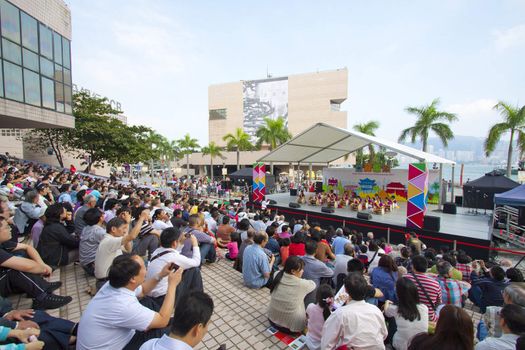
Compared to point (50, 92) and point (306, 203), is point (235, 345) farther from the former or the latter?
point (50, 92)

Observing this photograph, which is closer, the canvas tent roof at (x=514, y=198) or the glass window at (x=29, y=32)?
the canvas tent roof at (x=514, y=198)

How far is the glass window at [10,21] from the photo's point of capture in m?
10.4

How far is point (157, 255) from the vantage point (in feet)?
9.70

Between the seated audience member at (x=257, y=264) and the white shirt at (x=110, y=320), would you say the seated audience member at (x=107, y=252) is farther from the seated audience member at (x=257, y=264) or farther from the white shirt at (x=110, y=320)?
the seated audience member at (x=257, y=264)

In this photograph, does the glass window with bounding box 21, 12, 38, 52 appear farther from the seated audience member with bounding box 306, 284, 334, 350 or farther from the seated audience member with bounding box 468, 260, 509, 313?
the seated audience member with bounding box 468, 260, 509, 313

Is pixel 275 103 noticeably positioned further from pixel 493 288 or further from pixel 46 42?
pixel 493 288

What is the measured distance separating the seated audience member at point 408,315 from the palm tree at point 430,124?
1935 centimetres

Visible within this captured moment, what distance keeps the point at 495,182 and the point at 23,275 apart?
18.3m

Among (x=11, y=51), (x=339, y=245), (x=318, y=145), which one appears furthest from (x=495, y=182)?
(x=11, y=51)

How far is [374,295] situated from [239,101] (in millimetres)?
50367

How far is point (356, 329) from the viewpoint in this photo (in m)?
2.21

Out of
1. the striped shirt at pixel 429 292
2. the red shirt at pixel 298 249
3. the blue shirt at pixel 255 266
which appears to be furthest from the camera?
the red shirt at pixel 298 249

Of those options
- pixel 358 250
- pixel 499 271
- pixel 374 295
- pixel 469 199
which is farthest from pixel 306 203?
pixel 374 295

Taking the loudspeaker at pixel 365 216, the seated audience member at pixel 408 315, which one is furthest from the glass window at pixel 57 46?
the seated audience member at pixel 408 315
